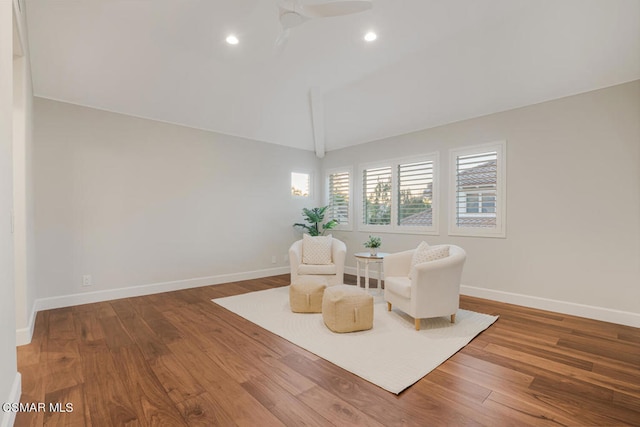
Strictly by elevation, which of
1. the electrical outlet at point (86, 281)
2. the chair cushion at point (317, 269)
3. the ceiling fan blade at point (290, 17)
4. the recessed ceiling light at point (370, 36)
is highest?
the recessed ceiling light at point (370, 36)

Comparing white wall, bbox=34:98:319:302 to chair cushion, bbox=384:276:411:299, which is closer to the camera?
chair cushion, bbox=384:276:411:299

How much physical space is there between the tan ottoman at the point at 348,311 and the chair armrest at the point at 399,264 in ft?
2.79

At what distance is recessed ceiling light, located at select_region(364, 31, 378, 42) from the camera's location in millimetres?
3576

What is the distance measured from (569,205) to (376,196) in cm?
293

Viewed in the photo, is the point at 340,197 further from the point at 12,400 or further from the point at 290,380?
the point at 12,400

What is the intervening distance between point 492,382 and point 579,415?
Answer: 49 centimetres

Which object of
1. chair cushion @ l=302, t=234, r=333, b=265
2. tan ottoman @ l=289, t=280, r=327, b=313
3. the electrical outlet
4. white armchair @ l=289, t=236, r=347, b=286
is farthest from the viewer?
chair cushion @ l=302, t=234, r=333, b=265

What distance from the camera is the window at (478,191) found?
4.29 m

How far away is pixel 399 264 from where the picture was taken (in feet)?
12.8

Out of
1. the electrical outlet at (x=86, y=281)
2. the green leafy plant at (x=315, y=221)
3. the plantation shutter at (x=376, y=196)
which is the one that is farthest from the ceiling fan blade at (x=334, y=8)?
the electrical outlet at (x=86, y=281)

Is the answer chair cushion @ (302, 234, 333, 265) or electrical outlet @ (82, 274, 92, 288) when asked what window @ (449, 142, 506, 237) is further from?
electrical outlet @ (82, 274, 92, 288)

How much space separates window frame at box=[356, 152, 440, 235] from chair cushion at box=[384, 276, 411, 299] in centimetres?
159

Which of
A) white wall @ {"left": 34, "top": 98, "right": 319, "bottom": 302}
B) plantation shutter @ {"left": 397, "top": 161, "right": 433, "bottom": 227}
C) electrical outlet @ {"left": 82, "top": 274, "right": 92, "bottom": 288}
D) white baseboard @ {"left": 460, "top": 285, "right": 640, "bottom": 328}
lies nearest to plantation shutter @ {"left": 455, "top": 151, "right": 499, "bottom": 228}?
plantation shutter @ {"left": 397, "top": 161, "right": 433, "bottom": 227}

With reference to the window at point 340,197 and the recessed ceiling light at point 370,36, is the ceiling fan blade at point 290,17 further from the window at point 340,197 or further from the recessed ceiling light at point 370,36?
the window at point 340,197
